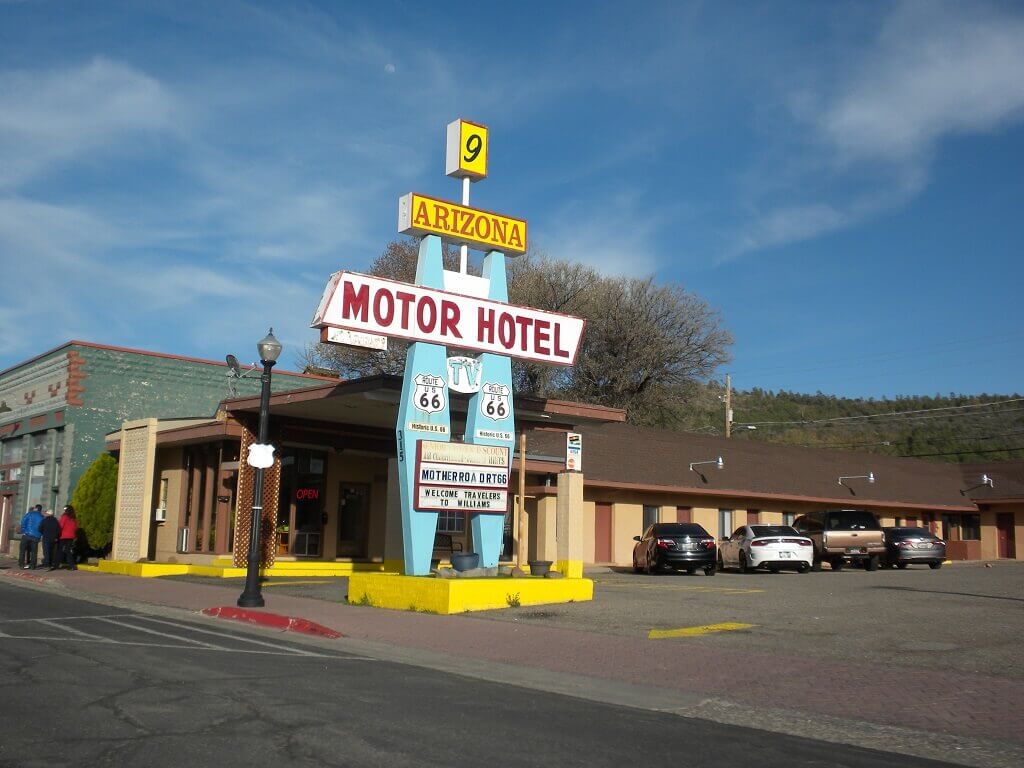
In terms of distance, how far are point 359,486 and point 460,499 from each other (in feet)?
36.4

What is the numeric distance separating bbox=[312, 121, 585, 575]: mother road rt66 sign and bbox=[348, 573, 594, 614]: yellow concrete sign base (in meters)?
0.60

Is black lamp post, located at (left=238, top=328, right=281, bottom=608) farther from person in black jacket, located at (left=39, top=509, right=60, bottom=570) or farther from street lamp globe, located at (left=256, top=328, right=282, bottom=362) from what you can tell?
person in black jacket, located at (left=39, top=509, right=60, bottom=570)

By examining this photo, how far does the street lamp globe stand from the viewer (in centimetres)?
1820

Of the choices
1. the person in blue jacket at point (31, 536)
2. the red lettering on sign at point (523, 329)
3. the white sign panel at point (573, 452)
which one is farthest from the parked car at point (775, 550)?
the person in blue jacket at point (31, 536)

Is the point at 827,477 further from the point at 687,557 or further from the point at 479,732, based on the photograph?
the point at 479,732

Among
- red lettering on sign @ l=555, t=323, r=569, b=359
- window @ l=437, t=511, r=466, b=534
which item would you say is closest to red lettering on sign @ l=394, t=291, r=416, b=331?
red lettering on sign @ l=555, t=323, r=569, b=359

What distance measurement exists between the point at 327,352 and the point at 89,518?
26.6 meters

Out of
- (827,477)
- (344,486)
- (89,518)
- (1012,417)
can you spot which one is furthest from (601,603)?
(1012,417)

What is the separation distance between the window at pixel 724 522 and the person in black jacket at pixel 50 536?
24.1 meters

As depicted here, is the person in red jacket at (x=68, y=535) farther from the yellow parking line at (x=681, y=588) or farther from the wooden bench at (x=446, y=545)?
the yellow parking line at (x=681, y=588)

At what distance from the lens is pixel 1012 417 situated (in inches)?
3900

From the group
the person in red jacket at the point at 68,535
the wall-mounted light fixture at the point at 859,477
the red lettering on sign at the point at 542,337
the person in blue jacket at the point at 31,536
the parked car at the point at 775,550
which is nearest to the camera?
the red lettering on sign at the point at 542,337

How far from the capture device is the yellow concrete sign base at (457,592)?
54.3 ft

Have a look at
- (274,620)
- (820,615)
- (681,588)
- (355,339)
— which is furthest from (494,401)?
(820,615)
